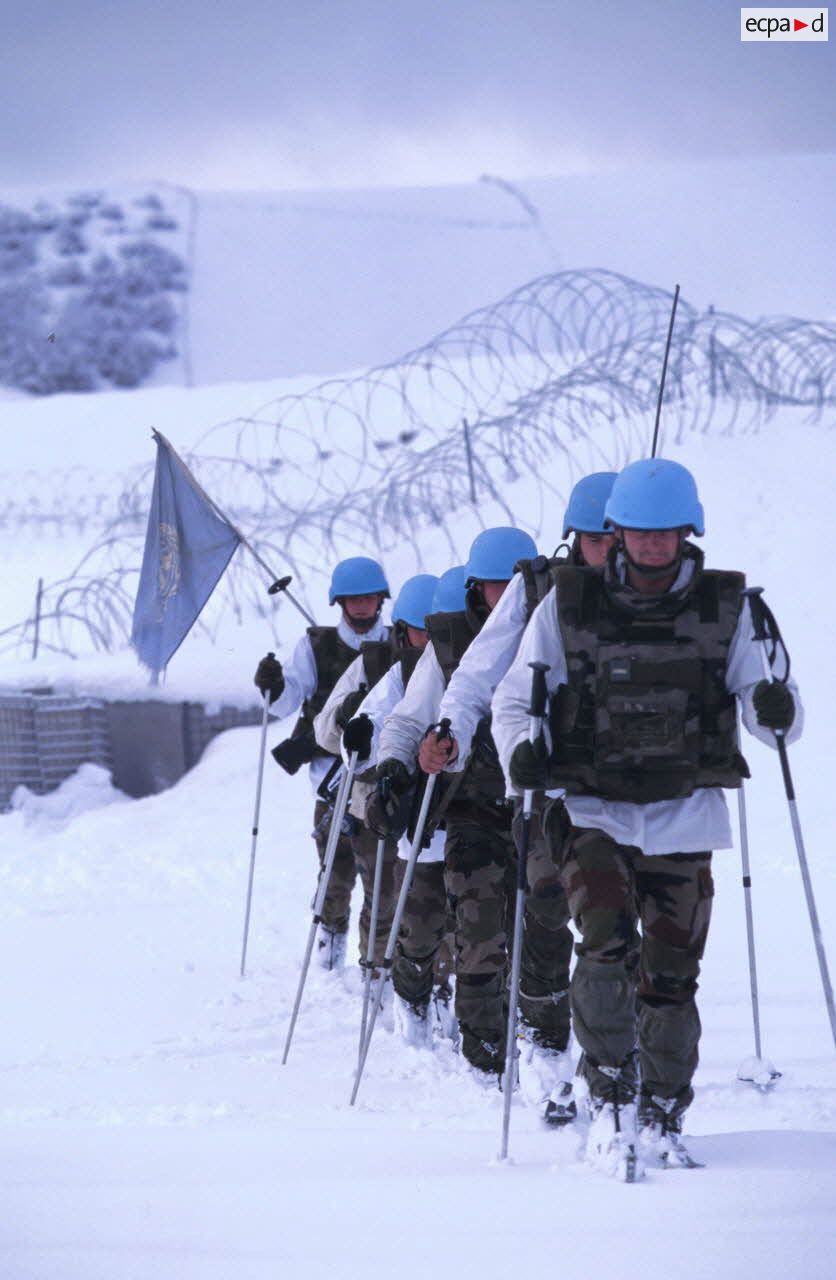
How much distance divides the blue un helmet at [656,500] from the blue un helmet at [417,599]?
2.27 metres

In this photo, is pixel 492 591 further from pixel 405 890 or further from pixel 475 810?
pixel 405 890

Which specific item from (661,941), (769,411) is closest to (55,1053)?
(661,941)

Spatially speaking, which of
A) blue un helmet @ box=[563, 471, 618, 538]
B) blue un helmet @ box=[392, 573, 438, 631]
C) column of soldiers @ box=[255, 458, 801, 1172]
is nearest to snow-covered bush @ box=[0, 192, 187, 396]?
blue un helmet @ box=[392, 573, 438, 631]

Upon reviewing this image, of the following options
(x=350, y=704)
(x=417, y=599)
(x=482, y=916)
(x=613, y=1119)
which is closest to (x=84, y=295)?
(x=350, y=704)

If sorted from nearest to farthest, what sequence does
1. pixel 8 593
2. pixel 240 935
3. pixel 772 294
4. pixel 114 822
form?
pixel 240 935 → pixel 114 822 → pixel 8 593 → pixel 772 294

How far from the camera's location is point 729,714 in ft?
14.6

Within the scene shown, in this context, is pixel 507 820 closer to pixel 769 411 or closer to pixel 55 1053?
pixel 55 1053

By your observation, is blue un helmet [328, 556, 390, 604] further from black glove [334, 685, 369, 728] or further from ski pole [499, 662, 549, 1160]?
ski pole [499, 662, 549, 1160]

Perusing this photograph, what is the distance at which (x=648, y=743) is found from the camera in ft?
14.1

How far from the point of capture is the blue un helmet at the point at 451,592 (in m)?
6.12

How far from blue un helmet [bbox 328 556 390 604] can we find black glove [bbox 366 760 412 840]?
215cm

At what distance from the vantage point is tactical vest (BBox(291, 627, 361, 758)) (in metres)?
7.87

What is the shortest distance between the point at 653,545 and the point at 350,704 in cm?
280

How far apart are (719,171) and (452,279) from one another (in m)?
9.22
